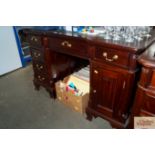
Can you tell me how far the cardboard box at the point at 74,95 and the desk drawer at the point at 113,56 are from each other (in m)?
0.57

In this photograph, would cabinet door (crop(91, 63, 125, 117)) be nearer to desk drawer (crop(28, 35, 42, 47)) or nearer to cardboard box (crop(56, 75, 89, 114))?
cardboard box (crop(56, 75, 89, 114))

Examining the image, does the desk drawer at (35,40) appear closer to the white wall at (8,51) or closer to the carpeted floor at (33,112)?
the carpeted floor at (33,112)

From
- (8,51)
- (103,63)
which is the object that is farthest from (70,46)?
(8,51)

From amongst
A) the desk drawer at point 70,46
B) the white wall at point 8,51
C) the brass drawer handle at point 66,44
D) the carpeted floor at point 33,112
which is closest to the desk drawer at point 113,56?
the desk drawer at point 70,46

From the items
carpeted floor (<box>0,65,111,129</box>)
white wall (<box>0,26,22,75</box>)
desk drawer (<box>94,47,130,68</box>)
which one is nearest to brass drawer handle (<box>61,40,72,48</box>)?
desk drawer (<box>94,47,130,68</box>)

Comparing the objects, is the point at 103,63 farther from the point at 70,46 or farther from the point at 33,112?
the point at 33,112

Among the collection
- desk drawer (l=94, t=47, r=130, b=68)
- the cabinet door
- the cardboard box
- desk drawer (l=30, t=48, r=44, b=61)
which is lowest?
the cardboard box

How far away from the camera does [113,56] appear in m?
1.15

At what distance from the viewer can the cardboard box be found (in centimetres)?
167

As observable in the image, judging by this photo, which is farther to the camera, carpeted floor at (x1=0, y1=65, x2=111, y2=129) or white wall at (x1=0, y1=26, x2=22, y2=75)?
white wall at (x1=0, y1=26, x2=22, y2=75)

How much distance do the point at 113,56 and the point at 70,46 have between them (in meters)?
0.48

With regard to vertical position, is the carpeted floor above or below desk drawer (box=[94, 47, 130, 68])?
below

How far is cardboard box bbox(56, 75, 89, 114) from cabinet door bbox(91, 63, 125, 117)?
182mm
